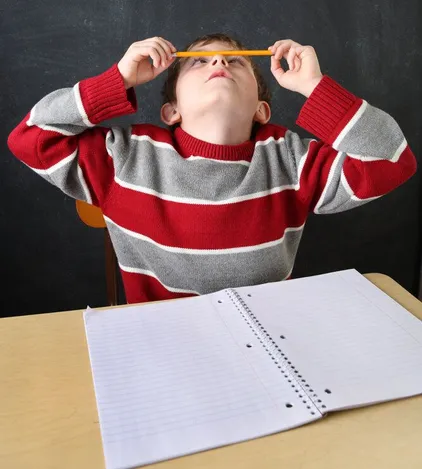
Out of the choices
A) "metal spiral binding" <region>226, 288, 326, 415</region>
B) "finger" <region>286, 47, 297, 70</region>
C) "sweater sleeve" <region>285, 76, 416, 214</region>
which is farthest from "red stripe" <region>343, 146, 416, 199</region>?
"metal spiral binding" <region>226, 288, 326, 415</region>

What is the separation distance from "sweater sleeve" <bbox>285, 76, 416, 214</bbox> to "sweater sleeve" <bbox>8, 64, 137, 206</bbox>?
13.5 inches

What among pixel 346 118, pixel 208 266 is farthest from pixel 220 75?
pixel 208 266

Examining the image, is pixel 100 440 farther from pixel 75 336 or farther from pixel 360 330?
pixel 360 330

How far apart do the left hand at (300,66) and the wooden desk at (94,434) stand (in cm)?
60

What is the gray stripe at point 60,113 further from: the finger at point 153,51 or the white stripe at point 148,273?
the white stripe at point 148,273

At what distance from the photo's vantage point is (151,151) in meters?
1.01

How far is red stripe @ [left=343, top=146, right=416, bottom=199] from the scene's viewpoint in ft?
2.98

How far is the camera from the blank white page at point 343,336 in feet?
1.94

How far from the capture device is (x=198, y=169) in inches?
38.8

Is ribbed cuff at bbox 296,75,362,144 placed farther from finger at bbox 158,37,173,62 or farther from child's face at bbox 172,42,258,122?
finger at bbox 158,37,173,62

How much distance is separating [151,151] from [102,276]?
76 centimetres

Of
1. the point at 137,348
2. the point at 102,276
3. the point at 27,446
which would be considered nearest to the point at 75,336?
the point at 137,348

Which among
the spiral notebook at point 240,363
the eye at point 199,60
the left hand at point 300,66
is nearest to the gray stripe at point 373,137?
the left hand at point 300,66

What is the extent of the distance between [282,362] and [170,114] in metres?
0.65
